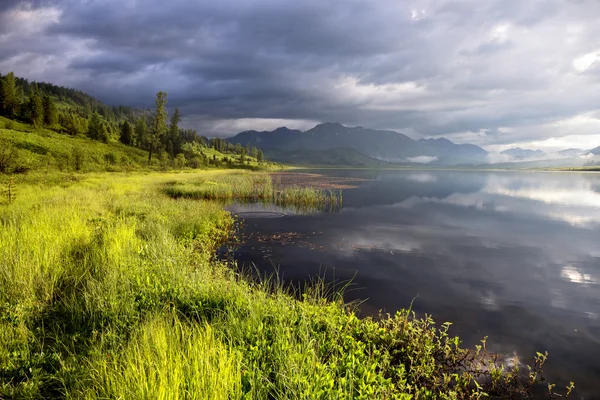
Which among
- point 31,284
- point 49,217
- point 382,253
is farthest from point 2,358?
point 382,253

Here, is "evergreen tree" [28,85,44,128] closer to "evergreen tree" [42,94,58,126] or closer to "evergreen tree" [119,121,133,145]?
"evergreen tree" [42,94,58,126]

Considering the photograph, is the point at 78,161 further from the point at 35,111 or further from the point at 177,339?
the point at 177,339

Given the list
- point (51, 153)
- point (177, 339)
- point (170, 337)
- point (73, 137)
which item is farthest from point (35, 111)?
point (177, 339)

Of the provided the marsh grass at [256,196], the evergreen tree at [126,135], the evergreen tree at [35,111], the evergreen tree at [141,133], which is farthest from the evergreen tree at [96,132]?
the marsh grass at [256,196]

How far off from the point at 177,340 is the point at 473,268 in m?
18.3

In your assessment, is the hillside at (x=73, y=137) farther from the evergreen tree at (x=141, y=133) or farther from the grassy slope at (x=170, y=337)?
the grassy slope at (x=170, y=337)

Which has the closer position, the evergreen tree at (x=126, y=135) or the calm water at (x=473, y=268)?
the calm water at (x=473, y=268)

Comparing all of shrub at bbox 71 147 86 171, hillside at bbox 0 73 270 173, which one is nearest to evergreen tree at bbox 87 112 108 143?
hillside at bbox 0 73 270 173

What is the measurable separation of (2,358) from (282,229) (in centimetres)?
2173

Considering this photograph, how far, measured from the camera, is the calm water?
11.0 metres

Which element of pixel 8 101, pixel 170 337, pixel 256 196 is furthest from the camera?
pixel 8 101

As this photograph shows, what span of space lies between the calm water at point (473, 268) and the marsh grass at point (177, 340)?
1.85 m

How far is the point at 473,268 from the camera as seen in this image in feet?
60.0

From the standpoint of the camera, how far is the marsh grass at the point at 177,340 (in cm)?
486
